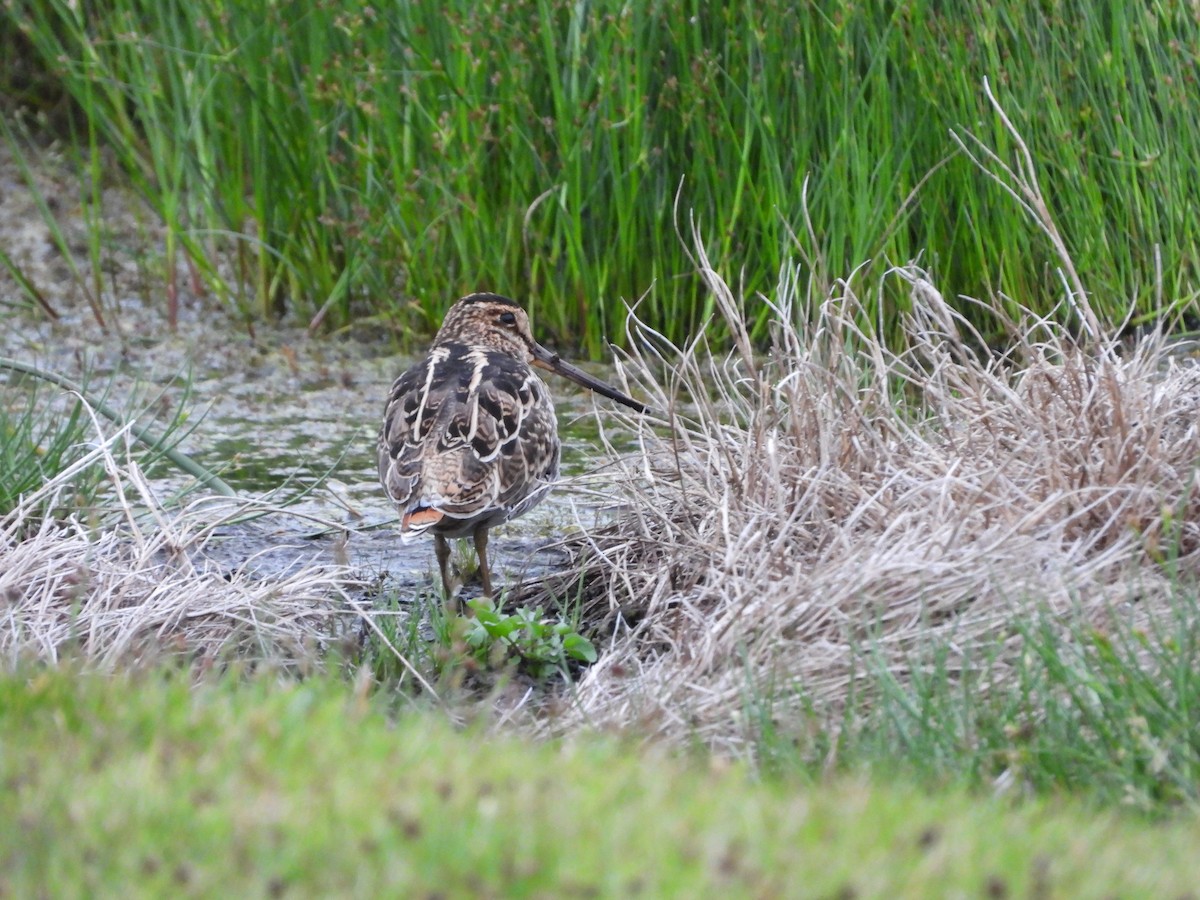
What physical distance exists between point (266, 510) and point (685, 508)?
3.91 ft

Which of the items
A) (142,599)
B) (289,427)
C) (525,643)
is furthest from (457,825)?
(289,427)

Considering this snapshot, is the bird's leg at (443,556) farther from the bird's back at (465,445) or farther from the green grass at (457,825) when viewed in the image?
the green grass at (457,825)

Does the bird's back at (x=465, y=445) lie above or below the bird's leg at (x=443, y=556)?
above

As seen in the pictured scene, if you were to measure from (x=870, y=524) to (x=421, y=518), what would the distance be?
1149 millimetres

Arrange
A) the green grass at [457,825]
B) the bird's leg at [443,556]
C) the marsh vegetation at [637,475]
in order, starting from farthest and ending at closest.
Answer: the bird's leg at [443,556], the marsh vegetation at [637,475], the green grass at [457,825]

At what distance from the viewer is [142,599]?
449 centimetres

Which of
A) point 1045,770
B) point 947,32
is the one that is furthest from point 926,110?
point 1045,770

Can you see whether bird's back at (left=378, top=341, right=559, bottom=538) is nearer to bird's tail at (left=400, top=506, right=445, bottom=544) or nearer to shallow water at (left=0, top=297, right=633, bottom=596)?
bird's tail at (left=400, top=506, right=445, bottom=544)

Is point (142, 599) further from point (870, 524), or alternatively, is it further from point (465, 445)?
point (870, 524)

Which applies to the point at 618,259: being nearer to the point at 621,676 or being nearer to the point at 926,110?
the point at 926,110

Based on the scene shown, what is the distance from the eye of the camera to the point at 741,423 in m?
5.84

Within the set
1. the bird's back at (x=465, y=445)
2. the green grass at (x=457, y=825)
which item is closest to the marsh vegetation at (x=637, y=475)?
the green grass at (x=457, y=825)

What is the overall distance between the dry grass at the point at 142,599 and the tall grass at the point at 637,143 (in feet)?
6.50

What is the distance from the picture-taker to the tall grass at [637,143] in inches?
238
